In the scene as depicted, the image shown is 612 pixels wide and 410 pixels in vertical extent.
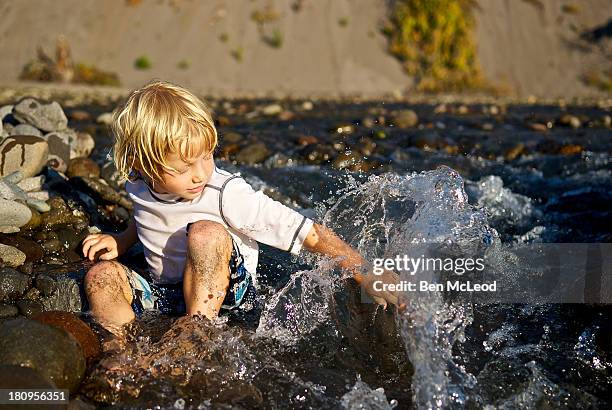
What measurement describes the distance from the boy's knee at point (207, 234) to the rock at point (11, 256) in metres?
1.31

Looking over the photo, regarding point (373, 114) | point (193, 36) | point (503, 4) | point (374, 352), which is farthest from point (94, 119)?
point (503, 4)

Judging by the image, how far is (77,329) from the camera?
2988 millimetres

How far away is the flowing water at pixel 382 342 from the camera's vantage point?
2871mm

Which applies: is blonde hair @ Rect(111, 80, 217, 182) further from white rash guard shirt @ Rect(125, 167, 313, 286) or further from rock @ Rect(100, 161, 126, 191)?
rock @ Rect(100, 161, 126, 191)

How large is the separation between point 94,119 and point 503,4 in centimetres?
2047

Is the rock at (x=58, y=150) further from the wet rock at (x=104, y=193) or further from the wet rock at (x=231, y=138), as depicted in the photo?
the wet rock at (x=231, y=138)

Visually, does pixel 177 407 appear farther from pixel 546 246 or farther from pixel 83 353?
pixel 546 246

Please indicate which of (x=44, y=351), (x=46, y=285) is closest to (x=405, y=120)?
(x=46, y=285)

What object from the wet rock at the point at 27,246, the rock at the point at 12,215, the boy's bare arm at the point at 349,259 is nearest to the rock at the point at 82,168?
the rock at the point at 12,215

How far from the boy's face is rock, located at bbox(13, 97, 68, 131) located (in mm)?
2942

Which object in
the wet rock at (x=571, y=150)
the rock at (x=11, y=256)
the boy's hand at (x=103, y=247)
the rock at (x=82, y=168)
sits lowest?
the rock at (x=11, y=256)

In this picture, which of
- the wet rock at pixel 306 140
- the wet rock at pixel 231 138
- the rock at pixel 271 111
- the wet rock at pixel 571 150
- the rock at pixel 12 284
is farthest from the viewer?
the rock at pixel 271 111

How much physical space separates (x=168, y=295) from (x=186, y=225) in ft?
1.25

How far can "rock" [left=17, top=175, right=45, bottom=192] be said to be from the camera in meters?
4.70
